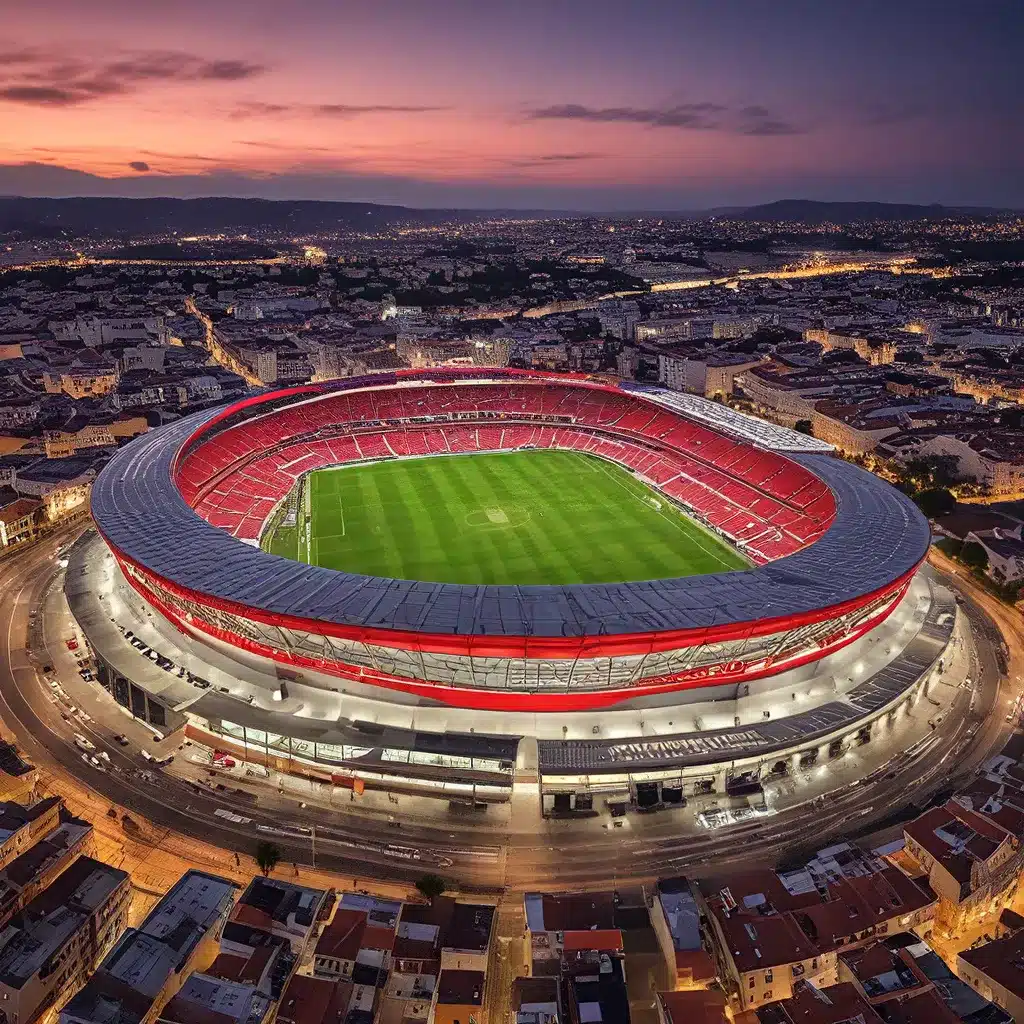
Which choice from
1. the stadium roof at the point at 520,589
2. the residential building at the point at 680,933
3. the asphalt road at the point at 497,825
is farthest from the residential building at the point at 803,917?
the stadium roof at the point at 520,589

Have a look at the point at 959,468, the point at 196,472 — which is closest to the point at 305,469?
the point at 196,472

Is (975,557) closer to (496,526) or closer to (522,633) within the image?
(496,526)

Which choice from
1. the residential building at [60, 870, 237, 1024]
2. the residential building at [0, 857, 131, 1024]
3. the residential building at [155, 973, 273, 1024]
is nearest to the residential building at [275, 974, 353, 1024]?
the residential building at [155, 973, 273, 1024]

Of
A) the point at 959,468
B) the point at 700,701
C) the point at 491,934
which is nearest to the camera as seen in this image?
the point at 491,934

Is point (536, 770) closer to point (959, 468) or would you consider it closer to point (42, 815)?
point (42, 815)

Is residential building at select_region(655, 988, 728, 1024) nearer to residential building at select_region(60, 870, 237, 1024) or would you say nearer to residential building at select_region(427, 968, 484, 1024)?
residential building at select_region(427, 968, 484, 1024)

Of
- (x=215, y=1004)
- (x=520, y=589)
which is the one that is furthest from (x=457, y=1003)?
(x=520, y=589)
